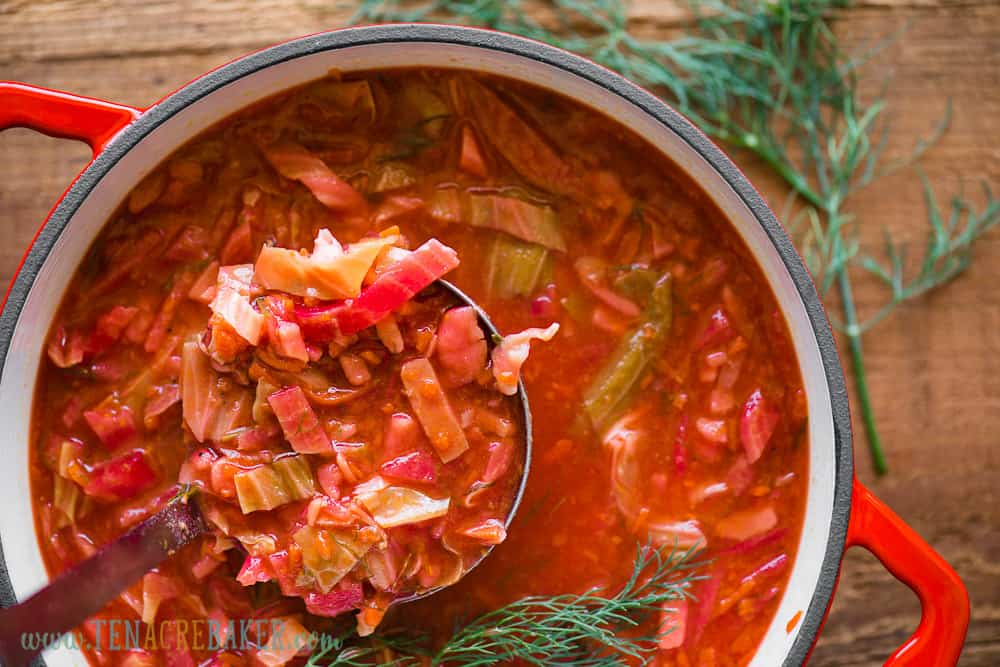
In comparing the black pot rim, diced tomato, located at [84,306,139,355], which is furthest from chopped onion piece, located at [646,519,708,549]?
diced tomato, located at [84,306,139,355]

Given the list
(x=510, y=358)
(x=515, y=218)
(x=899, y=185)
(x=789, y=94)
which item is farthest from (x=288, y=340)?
(x=899, y=185)

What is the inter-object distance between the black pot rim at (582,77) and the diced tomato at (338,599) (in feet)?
2.73

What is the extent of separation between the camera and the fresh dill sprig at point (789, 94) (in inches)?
122

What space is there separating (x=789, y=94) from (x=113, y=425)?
249cm

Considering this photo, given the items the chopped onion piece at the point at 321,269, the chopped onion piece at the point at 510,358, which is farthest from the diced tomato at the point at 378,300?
the chopped onion piece at the point at 510,358

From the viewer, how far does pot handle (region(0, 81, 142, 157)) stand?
7.84ft

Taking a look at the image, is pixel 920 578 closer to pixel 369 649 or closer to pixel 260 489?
pixel 369 649

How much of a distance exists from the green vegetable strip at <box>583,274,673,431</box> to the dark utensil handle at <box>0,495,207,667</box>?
1241 millimetres

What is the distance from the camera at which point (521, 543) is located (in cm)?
276

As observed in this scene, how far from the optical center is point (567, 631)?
103 inches

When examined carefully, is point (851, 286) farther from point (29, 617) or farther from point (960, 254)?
point (29, 617)

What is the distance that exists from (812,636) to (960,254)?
5.00 ft

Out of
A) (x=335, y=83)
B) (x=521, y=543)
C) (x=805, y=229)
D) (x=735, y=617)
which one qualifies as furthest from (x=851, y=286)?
(x=335, y=83)

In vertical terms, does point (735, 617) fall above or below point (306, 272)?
below
